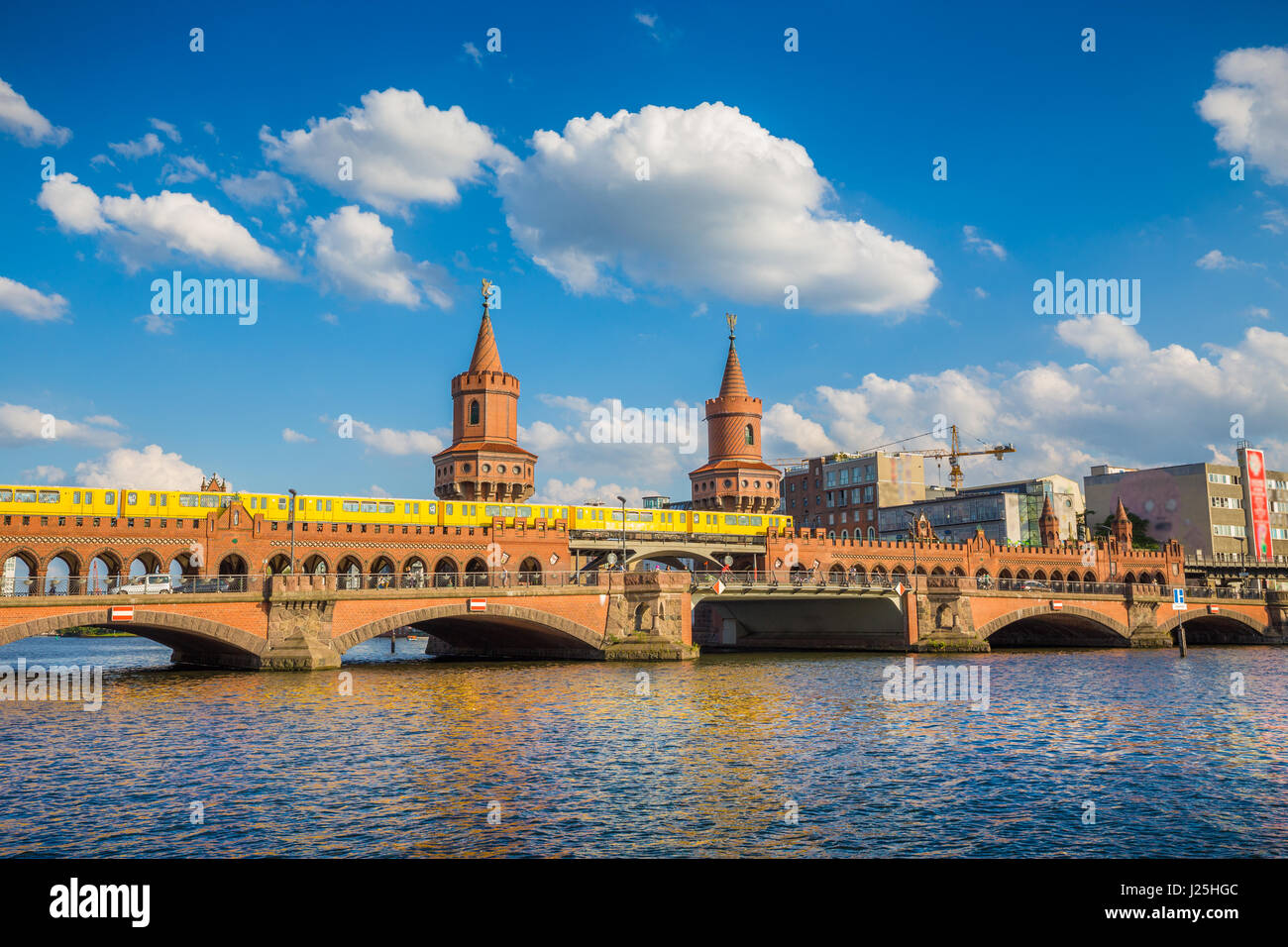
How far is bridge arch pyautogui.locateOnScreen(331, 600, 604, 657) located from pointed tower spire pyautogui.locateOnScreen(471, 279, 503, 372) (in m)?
31.3

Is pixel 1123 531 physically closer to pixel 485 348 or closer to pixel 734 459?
pixel 734 459

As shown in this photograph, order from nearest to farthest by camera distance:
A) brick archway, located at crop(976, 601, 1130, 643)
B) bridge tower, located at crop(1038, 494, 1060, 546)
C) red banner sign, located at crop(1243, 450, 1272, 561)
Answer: brick archway, located at crop(976, 601, 1130, 643), bridge tower, located at crop(1038, 494, 1060, 546), red banner sign, located at crop(1243, 450, 1272, 561)

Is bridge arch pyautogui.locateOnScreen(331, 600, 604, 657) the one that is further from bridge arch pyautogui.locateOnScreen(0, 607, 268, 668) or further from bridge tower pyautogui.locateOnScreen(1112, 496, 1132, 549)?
bridge tower pyautogui.locateOnScreen(1112, 496, 1132, 549)

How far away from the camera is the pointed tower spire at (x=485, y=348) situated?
97750mm

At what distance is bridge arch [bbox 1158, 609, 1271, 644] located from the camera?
303 ft

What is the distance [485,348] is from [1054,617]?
59.9 meters

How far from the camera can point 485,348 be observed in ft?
322

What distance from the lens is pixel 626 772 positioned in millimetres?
26141

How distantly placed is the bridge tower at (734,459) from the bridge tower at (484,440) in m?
22.9

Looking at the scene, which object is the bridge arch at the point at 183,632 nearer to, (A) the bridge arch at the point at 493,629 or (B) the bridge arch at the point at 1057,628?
(A) the bridge arch at the point at 493,629

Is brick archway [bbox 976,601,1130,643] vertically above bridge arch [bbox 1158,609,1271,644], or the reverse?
brick archway [bbox 976,601,1130,643]

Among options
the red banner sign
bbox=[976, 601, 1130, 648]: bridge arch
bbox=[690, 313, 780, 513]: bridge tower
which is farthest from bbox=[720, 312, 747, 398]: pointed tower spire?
the red banner sign

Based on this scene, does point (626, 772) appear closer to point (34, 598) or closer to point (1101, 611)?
point (34, 598)
